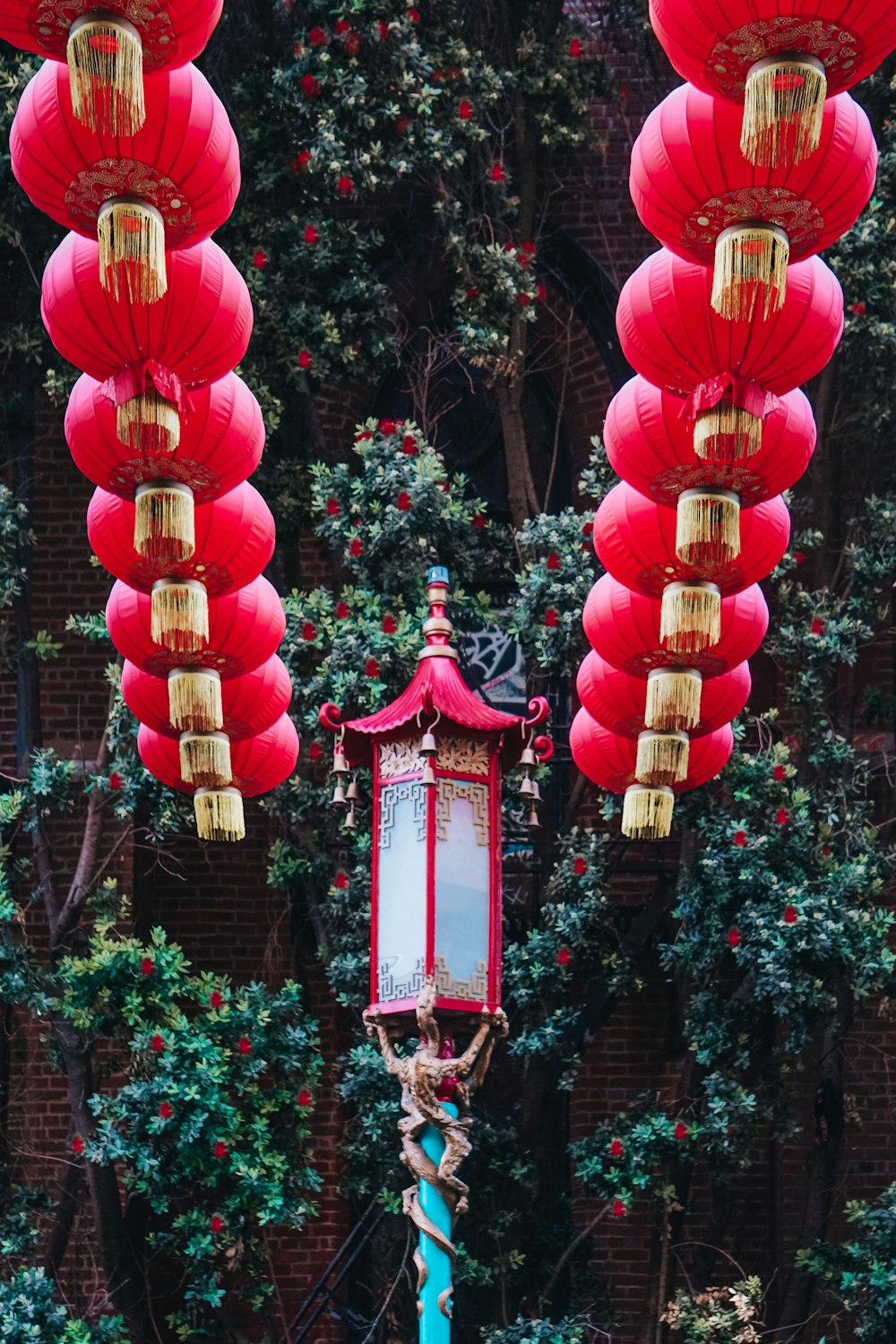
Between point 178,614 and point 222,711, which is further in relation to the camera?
point 222,711

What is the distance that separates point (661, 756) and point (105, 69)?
333 centimetres

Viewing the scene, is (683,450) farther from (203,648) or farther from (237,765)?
(237,765)

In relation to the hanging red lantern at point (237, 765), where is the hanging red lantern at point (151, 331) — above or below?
above

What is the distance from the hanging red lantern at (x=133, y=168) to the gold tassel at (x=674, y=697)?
7.96 ft

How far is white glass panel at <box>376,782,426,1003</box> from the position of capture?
787cm

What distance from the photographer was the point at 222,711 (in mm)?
7824

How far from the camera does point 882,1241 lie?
32.0 feet

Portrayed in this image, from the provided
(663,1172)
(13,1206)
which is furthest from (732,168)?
(13,1206)

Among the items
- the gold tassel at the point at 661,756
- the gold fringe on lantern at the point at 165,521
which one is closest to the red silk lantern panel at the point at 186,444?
the gold fringe on lantern at the point at 165,521

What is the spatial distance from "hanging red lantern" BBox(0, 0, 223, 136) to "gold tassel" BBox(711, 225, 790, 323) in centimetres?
147

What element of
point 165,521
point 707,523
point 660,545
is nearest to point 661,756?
point 660,545

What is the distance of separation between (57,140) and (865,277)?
18.9 feet

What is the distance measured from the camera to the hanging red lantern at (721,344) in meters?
6.30

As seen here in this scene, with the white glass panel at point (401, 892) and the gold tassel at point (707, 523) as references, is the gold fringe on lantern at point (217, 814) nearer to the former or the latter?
the white glass panel at point (401, 892)
